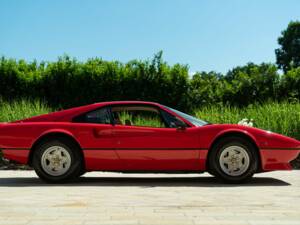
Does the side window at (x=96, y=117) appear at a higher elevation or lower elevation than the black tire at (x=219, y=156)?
higher

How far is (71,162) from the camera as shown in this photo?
908 cm

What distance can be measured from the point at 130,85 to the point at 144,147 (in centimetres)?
1096

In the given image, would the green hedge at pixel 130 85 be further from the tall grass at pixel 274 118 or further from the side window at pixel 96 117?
the side window at pixel 96 117

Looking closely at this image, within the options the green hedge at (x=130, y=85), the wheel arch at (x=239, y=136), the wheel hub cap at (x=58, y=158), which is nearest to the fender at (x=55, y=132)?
the wheel hub cap at (x=58, y=158)

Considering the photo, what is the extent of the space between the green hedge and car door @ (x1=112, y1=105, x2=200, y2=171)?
33.9ft

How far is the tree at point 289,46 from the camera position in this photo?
67562 mm

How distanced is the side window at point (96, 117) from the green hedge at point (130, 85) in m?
9.99

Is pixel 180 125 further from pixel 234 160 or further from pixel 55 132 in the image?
pixel 55 132

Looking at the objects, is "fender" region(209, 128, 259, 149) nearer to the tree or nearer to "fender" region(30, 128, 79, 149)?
"fender" region(30, 128, 79, 149)

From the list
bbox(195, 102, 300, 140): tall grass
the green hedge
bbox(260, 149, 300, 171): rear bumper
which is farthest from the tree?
bbox(260, 149, 300, 171): rear bumper

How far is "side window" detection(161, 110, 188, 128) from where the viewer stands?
9.15 m

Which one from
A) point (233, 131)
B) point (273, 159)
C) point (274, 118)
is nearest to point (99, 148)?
point (233, 131)
